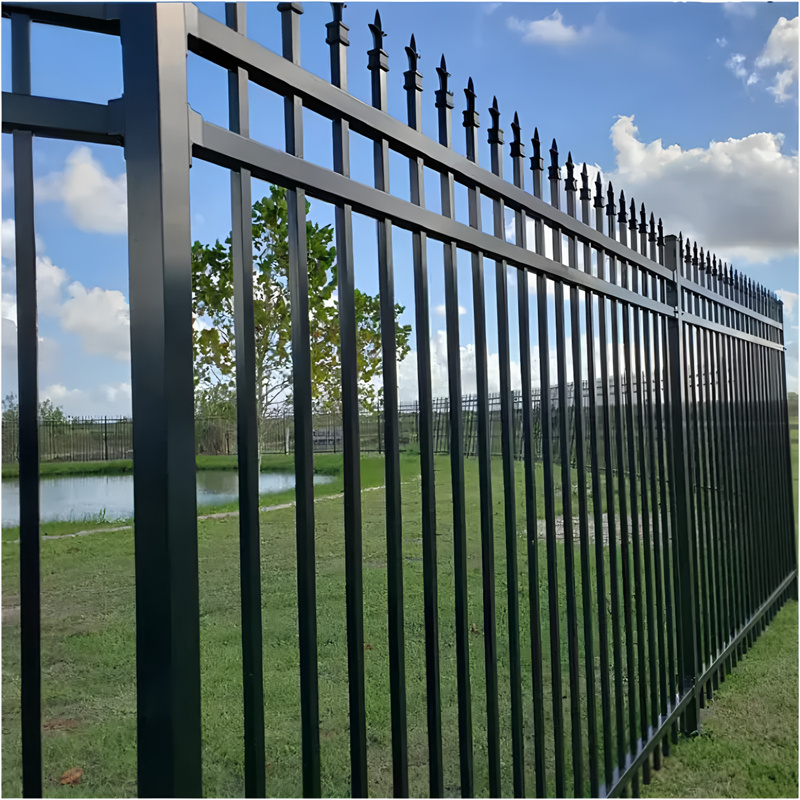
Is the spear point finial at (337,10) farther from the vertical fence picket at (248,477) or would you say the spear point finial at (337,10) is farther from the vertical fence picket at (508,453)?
the vertical fence picket at (508,453)

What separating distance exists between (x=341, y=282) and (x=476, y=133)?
93cm

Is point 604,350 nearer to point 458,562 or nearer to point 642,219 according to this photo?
point 642,219

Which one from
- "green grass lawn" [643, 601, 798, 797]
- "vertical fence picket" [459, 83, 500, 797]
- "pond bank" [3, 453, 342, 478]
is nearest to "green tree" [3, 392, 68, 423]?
"pond bank" [3, 453, 342, 478]

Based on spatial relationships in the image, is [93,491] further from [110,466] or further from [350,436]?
Result: [350,436]

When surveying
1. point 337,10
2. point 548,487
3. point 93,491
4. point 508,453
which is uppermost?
point 337,10

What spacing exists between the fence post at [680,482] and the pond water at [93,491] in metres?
2.22

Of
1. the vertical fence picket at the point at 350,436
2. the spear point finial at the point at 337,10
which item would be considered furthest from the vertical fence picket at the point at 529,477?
the spear point finial at the point at 337,10

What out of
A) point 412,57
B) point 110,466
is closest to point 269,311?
point 110,466

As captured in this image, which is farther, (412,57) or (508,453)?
(508,453)

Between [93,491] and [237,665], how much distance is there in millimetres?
1848

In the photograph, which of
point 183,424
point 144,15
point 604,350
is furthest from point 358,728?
point 604,350

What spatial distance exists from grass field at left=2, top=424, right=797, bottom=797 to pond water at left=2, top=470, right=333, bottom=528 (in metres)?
0.31

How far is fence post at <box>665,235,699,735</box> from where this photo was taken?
396 centimetres

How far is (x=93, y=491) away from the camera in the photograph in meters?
5.49
